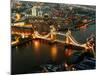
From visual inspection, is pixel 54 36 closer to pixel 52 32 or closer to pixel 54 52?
pixel 52 32

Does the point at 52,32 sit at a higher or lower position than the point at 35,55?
higher

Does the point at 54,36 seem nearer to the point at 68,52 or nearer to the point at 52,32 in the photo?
the point at 52,32

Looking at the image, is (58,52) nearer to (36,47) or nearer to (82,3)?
(36,47)

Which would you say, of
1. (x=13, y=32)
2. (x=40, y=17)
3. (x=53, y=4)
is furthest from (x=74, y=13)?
(x=13, y=32)

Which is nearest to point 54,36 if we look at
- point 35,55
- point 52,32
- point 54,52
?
point 52,32

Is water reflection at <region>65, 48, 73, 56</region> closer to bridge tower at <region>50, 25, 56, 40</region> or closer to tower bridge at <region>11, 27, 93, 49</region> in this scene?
tower bridge at <region>11, 27, 93, 49</region>

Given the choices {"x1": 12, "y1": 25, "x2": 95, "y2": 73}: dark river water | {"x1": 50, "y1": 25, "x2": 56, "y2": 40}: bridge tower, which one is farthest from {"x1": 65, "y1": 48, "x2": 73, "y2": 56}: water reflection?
{"x1": 50, "y1": 25, "x2": 56, "y2": 40}: bridge tower

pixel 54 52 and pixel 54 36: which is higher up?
pixel 54 36

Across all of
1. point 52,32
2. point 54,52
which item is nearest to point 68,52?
point 54,52

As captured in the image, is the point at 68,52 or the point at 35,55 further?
the point at 68,52
